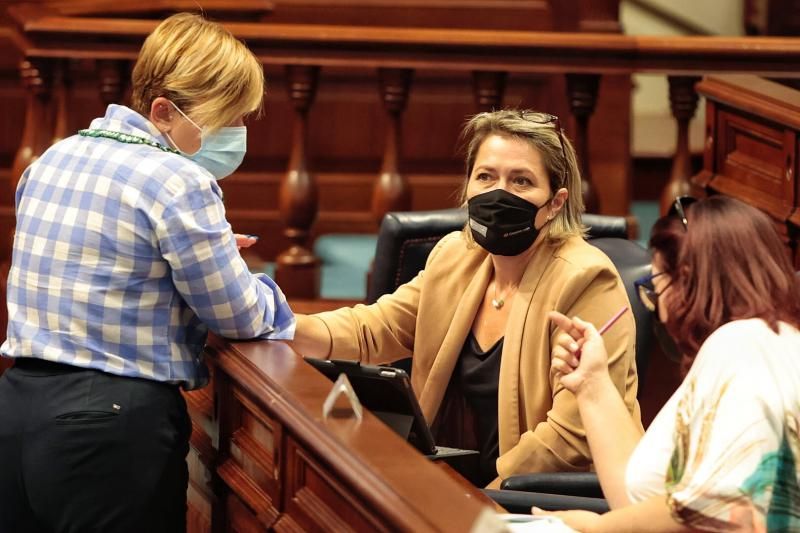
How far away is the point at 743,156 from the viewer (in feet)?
13.3

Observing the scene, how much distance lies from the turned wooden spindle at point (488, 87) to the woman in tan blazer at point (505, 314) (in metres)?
1.32

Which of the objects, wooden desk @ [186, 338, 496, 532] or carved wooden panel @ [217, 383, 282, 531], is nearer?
wooden desk @ [186, 338, 496, 532]

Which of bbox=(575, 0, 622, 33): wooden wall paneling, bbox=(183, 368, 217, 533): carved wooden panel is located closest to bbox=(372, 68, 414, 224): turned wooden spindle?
bbox=(575, 0, 622, 33): wooden wall paneling

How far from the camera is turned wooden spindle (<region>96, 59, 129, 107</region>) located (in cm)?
451

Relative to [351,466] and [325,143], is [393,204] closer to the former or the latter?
[325,143]

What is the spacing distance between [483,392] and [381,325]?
11.8 inches

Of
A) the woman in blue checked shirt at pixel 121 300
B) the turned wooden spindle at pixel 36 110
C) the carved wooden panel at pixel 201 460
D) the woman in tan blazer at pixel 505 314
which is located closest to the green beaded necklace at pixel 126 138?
the woman in blue checked shirt at pixel 121 300

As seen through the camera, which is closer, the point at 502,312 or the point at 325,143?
the point at 502,312

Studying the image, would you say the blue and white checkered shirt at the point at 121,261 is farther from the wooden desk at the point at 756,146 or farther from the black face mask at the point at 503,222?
the wooden desk at the point at 756,146

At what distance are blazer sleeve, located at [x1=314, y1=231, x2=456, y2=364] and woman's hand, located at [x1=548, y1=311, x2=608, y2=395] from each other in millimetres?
732

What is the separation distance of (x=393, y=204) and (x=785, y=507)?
271cm

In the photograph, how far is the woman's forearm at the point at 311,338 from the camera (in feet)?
9.67

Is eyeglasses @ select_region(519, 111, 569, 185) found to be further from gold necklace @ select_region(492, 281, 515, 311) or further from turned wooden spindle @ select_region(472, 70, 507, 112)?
turned wooden spindle @ select_region(472, 70, 507, 112)

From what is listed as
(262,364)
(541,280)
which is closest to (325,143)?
(541,280)
